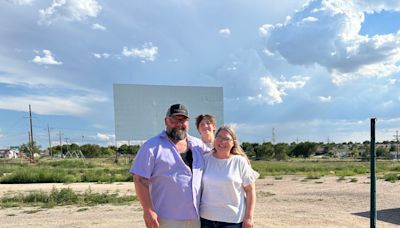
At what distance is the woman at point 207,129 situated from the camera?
3.44 metres

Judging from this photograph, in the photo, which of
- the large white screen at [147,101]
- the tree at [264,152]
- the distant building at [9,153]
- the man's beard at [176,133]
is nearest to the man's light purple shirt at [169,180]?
the man's beard at [176,133]

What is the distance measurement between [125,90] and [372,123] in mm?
3816

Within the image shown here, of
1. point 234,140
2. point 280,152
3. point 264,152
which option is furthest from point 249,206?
point 264,152

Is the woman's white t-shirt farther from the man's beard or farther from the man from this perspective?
the man's beard

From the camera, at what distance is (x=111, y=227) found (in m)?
7.86

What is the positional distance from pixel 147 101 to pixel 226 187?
12.6ft

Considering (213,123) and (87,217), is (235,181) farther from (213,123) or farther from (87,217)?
(87,217)

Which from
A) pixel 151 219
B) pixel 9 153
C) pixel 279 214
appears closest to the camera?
pixel 151 219

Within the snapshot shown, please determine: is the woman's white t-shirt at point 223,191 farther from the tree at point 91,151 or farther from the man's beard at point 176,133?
the tree at point 91,151

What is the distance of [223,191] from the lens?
119 inches

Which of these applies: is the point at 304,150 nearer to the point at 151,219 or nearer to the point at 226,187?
the point at 226,187

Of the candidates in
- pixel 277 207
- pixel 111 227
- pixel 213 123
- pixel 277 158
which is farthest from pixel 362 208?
pixel 277 158

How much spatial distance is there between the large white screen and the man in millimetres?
2967

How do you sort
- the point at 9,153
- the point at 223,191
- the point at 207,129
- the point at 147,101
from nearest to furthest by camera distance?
the point at 223,191 < the point at 207,129 < the point at 147,101 < the point at 9,153
